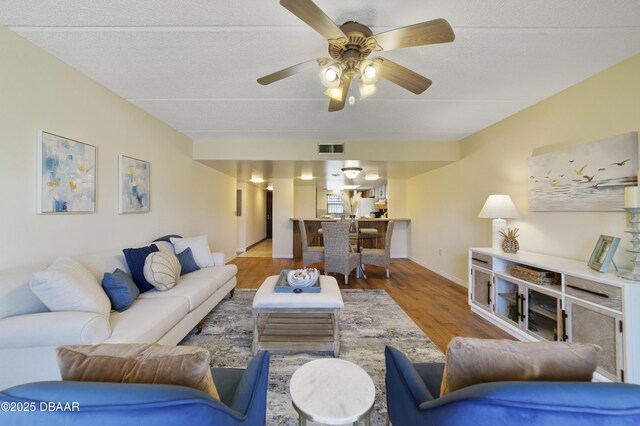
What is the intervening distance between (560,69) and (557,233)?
1.51 m

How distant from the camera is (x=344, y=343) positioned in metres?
2.28

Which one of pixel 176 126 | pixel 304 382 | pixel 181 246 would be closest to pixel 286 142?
pixel 176 126

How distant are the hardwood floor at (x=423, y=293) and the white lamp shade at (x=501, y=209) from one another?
120cm

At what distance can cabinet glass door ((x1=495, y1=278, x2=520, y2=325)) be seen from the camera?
2508 millimetres

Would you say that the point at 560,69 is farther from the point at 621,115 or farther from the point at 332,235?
the point at 332,235

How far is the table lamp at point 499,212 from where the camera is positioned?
273cm

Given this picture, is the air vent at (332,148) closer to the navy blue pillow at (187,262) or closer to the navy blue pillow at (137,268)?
the navy blue pillow at (187,262)

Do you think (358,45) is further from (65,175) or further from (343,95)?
(65,175)

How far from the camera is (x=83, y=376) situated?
2.28 feet

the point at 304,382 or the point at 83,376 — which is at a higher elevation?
the point at 83,376

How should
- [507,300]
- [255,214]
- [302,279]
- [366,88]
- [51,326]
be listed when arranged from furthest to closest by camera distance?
[255,214] → [507,300] → [302,279] → [366,88] → [51,326]

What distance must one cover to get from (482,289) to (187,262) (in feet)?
11.5

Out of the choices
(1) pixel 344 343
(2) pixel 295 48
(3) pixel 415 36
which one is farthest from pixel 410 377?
(2) pixel 295 48

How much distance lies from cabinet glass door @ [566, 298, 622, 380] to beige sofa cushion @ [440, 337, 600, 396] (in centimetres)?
139
